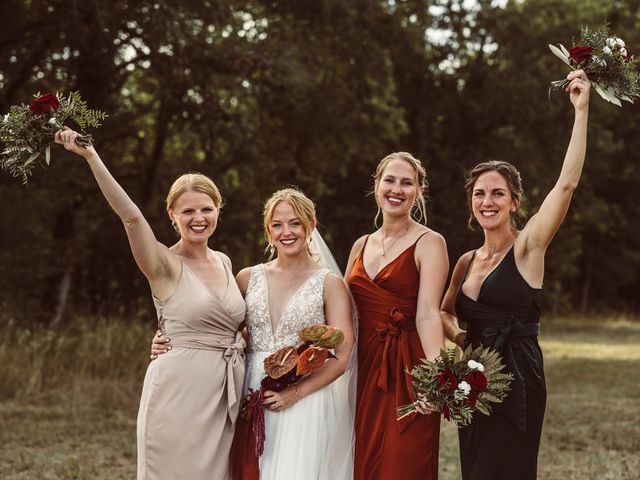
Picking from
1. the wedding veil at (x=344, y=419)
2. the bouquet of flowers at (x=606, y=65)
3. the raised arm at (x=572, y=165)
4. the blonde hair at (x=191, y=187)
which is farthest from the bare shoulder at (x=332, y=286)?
the bouquet of flowers at (x=606, y=65)

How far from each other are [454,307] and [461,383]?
0.95 m

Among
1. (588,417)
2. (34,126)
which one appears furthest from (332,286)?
(588,417)

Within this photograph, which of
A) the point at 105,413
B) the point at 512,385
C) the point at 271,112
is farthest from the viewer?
the point at 271,112

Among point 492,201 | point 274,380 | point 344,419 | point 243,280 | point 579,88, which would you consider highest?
point 579,88

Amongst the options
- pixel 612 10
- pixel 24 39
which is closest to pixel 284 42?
pixel 24 39

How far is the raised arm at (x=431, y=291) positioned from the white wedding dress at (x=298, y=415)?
0.56m

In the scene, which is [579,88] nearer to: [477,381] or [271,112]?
[477,381]

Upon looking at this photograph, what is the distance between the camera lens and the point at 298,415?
5223 millimetres

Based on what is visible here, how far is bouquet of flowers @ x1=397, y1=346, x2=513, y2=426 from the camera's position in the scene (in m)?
4.73

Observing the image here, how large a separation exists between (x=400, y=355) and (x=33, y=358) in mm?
8833

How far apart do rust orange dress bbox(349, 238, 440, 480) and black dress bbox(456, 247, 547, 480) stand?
263mm

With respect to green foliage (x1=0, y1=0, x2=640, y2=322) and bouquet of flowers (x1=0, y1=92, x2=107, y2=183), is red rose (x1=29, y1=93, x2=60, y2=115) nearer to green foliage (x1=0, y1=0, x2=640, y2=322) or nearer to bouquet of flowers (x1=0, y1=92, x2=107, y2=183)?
bouquet of flowers (x1=0, y1=92, x2=107, y2=183)

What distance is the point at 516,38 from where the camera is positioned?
27.6m

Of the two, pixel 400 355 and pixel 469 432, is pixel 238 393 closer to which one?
pixel 400 355
